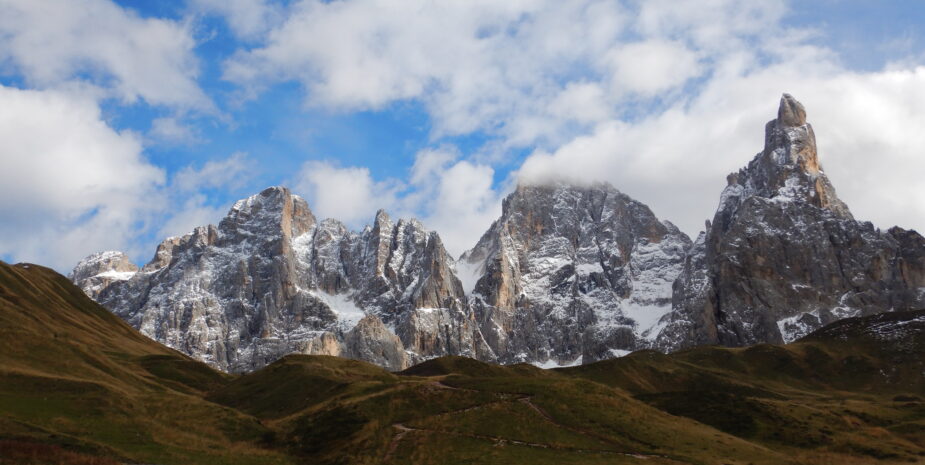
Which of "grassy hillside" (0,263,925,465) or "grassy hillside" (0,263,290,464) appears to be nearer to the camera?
"grassy hillside" (0,263,290,464)

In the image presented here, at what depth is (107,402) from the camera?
7988 cm

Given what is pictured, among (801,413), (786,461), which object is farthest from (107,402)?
(801,413)

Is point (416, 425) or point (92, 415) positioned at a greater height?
point (92, 415)

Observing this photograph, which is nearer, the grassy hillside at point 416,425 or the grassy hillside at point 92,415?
Result: the grassy hillside at point 92,415

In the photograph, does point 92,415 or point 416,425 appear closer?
point 92,415

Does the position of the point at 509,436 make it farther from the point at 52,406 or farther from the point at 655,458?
the point at 52,406

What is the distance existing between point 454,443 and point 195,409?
31976 mm

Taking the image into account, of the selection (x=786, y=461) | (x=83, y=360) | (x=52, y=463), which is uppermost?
(x=83, y=360)

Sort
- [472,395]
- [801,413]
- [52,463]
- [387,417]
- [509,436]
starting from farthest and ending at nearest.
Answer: [801,413], [472,395], [387,417], [509,436], [52,463]

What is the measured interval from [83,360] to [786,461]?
91585 millimetres

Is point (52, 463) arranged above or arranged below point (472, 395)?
below

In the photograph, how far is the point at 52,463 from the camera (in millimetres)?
52750

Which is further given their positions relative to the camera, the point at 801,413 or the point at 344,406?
the point at 801,413

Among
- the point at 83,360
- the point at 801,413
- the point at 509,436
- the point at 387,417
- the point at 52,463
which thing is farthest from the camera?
the point at 83,360
